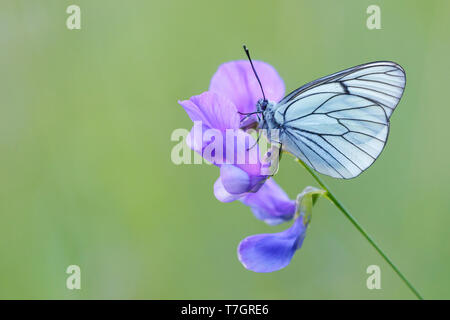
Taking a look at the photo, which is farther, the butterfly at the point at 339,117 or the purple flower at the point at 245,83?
the purple flower at the point at 245,83

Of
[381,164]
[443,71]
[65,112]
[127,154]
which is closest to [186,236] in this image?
[127,154]

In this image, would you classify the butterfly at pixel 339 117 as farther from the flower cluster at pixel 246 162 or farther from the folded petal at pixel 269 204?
the folded petal at pixel 269 204

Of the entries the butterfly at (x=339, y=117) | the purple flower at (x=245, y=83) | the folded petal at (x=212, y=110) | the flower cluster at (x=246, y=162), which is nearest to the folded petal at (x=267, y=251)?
the flower cluster at (x=246, y=162)

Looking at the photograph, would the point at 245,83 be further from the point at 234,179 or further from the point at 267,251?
the point at 267,251

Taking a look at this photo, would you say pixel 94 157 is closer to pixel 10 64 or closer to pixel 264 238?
pixel 10 64

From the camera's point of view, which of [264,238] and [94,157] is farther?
[94,157]

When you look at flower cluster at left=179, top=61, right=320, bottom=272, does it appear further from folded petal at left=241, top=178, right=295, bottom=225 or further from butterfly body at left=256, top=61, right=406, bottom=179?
butterfly body at left=256, top=61, right=406, bottom=179
